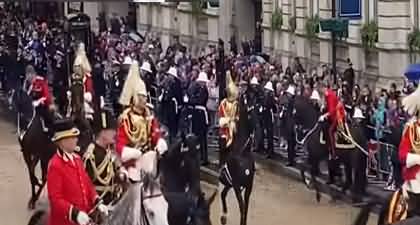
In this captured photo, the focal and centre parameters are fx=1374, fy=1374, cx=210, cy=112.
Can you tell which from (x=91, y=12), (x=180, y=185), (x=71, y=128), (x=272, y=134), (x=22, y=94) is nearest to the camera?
(x=71, y=128)

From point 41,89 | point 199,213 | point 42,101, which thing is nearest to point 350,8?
point 41,89

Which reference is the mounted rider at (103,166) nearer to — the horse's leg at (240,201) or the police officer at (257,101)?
the horse's leg at (240,201)

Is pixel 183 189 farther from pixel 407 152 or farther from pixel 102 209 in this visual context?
pixel 102 209

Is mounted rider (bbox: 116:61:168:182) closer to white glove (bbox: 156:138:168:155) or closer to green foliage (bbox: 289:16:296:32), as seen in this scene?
white glove (bbox: 156:138:168:155)

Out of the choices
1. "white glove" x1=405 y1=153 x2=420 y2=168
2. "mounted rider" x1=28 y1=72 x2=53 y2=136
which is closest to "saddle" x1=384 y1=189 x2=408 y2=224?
"white glove" x1=405 y1=153 x2=420 y2=168

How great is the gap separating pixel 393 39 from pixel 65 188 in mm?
18457

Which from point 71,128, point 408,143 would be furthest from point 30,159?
point 71,128

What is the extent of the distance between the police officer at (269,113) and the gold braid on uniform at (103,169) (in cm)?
1179

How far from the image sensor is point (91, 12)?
52562 mm

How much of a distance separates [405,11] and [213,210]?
10324 millimetres

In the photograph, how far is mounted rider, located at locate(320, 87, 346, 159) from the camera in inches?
845

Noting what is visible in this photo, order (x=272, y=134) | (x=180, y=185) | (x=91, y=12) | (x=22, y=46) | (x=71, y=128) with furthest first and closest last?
(x=91, y=12), (x=22, y=46), (x=272, y=134), (x=180, y=185), (x=71, y=128)

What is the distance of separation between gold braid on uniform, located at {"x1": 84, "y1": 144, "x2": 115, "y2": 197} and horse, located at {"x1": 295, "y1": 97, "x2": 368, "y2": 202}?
833 cm

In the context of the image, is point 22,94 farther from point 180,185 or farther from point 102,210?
point 102,210
